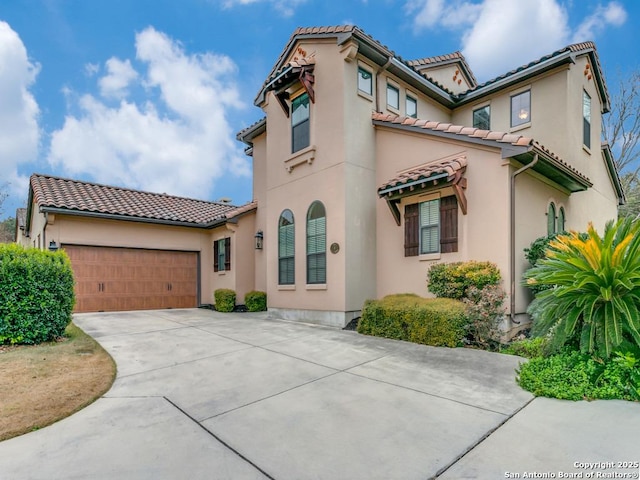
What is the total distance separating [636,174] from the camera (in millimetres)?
20844

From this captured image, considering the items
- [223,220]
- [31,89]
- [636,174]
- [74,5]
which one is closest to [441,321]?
[223,220]

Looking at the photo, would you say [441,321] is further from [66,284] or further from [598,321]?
[66,284]

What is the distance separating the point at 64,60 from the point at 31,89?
5819 mm

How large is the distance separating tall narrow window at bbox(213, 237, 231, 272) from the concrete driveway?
812 cm

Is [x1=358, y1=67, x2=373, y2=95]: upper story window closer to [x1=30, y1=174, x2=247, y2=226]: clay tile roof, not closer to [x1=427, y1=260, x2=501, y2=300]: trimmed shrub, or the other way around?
[x1=427, y1=260, x2=501, y2=300]: trimmed shrub

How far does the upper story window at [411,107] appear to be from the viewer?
11477 millimetres

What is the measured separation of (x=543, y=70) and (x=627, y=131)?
50.8 feet

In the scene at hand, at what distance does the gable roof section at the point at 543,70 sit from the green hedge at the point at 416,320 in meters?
8.01

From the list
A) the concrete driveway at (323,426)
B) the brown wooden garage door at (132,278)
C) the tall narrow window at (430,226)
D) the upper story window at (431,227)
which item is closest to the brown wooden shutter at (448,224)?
the upper story window at (431,227)

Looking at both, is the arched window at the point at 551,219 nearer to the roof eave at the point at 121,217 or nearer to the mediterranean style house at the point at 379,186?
the mediterranean style house at the point at 379,186

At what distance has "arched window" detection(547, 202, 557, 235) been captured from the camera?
9.20 m

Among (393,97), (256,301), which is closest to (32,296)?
(256,301)

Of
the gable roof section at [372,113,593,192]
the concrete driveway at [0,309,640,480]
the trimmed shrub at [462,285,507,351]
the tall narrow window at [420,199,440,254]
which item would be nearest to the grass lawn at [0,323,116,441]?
the concrete driveway at [0,309,640,480]

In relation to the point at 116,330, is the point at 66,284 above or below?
above
